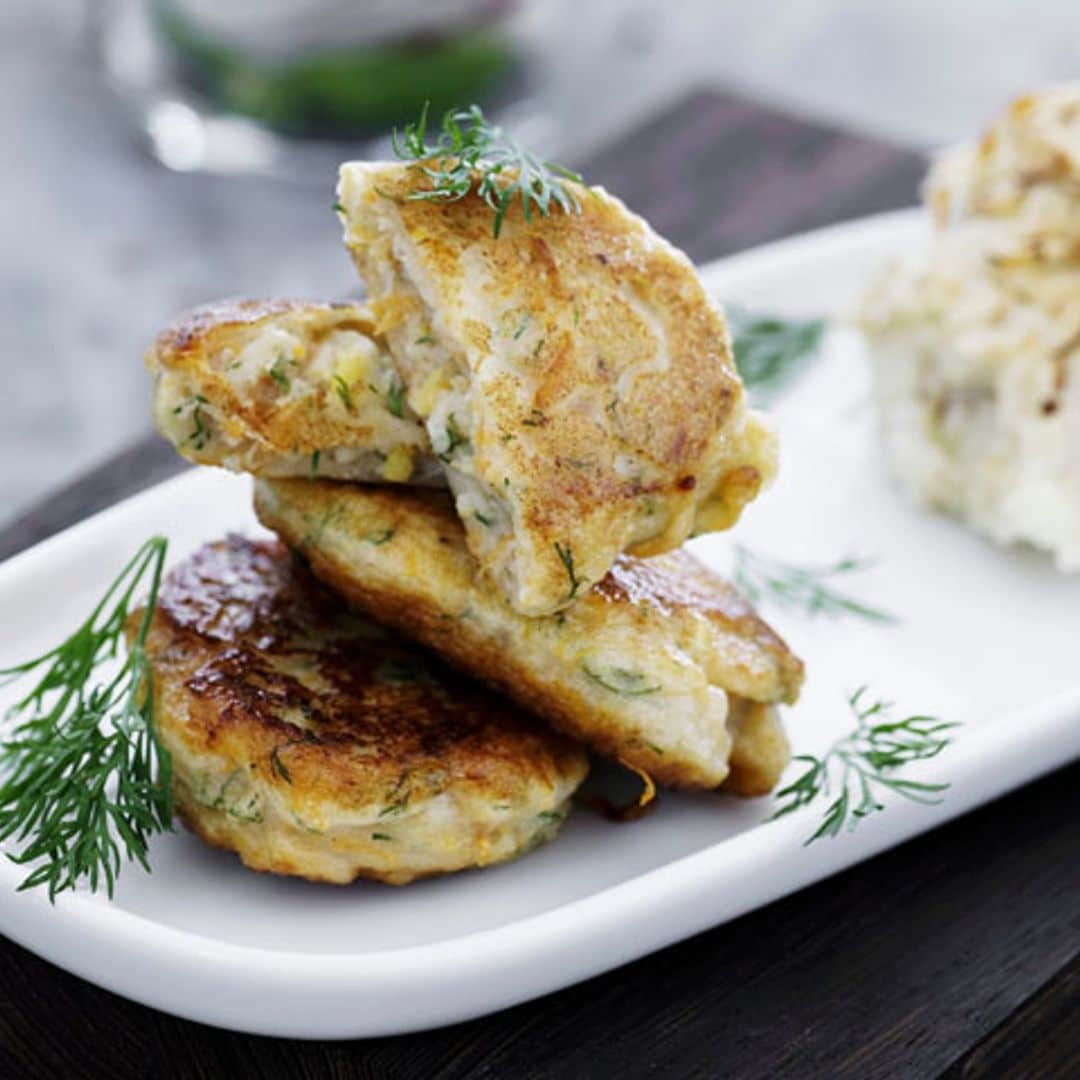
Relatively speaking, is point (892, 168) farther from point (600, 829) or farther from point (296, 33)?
point (600, 829)

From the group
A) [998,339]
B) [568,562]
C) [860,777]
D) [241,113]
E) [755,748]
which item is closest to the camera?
[568,562]

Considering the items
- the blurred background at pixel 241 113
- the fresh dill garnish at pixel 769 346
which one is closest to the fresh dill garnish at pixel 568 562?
the fresh dill garnish at pixel 769 346

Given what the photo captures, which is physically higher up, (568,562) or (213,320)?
(213,320)

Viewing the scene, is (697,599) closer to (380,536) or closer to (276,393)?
(380,536)

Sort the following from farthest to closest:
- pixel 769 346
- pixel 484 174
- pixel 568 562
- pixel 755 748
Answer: pixel 769 346 → pixel 755 748 → pixel 484 174 → pixel 568 562

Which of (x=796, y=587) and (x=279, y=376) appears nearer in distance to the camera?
(x=279, y=376)

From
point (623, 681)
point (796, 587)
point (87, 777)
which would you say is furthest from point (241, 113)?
point (623, 681)

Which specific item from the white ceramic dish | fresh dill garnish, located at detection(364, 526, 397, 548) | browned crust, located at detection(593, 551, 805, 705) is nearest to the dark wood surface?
the white ceramic dish
